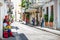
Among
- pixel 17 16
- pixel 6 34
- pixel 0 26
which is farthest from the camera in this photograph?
pixel 17 16

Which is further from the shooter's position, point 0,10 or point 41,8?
point 41,8

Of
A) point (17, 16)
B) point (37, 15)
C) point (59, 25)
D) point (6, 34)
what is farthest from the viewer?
point (17, 16)

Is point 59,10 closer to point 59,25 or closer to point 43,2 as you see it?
point 59,25

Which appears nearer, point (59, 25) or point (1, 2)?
point (1, 2)

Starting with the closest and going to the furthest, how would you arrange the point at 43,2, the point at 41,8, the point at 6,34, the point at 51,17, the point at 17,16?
the point at 6,34 < the point at 51,17 < the point at 43,2 < the point at 41,8 < the point at 17,16

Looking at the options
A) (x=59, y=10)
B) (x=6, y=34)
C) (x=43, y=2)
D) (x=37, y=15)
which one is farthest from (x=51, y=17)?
(x=6, y=34)

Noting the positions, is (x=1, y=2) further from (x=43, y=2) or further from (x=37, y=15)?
(x=37, y=15)

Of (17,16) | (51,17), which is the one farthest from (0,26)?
(17,16)

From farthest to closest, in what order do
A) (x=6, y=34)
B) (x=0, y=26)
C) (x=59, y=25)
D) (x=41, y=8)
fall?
1. (x=41, y=8)
2. (x=59, y=25)
3. (x=6, y=34)
4. (x=0, y=26)

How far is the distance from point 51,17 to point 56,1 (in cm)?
439

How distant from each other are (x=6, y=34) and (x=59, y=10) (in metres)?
15.5

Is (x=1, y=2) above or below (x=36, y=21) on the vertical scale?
above

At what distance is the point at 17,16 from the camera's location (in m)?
117

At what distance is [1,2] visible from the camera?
16.2 m
